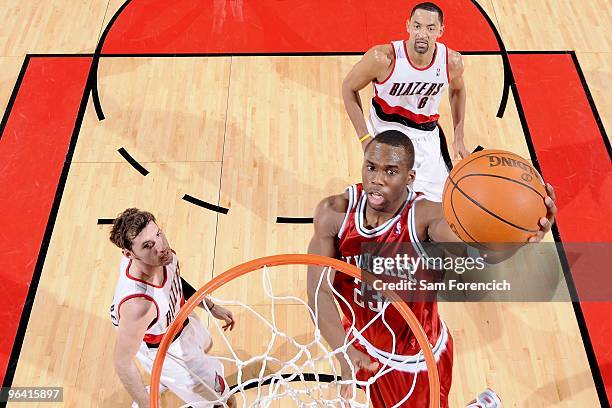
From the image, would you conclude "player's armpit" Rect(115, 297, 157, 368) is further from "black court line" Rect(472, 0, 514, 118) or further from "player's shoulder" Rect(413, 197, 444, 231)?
"black court line" Rect(472, 0, 514, 118)

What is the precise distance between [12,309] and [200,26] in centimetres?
300

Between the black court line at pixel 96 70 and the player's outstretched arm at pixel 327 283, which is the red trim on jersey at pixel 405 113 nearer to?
the player's outstretched arm at pixel 327 283

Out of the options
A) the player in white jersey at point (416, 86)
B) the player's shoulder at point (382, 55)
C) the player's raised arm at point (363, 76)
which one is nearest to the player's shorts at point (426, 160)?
the player in white jersey at point (416, 86)

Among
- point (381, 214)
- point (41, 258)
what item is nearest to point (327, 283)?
point (381, 214)

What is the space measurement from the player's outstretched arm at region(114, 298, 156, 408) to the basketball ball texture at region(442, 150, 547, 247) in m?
1.42

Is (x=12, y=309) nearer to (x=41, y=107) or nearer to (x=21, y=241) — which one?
(x=21, y=241)

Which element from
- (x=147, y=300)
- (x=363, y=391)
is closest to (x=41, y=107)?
(x=147, y=300)

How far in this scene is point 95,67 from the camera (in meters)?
6.00

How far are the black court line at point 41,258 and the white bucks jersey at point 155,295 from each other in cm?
115

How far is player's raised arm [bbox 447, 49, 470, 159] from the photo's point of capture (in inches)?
173

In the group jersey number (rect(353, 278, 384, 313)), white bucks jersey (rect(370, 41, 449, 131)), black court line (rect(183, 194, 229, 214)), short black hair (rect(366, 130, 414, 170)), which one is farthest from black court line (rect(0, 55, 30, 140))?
short black hair (rect(366, 130, 414, 170))

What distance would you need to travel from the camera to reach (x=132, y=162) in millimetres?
5305

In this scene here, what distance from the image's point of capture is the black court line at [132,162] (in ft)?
17.2

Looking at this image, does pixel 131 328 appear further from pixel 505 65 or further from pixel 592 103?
pixel 592 103
